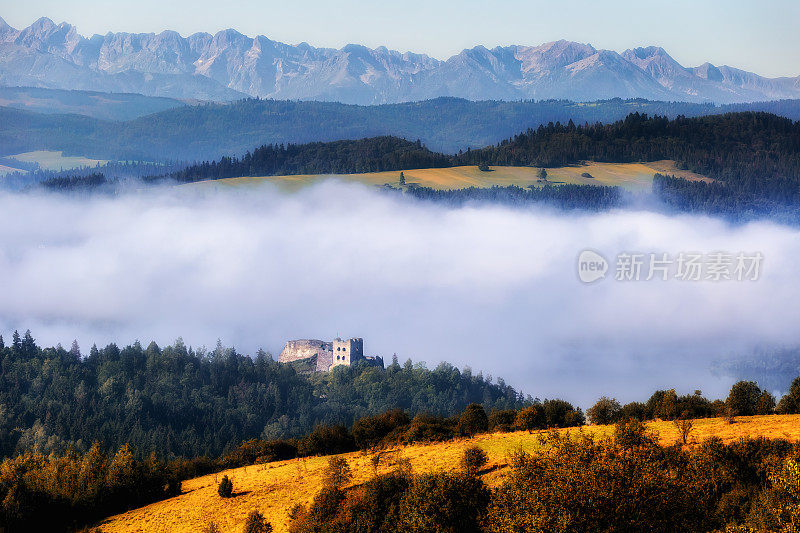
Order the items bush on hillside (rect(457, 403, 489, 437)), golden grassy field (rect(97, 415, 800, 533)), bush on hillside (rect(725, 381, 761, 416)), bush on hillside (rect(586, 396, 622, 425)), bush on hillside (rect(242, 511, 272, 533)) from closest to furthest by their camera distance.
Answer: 1. bush on hillside (rect(242, 511, 272, 533))
2. golden grassy field (rect(97, 415, 800, 533))
3. bush on hillside (rect(725, 381, 761, 416))
4. bush on hillside (rect(586, 396, 622, 425))
5. bush on hillside (rect(457, 403, 489, 437))

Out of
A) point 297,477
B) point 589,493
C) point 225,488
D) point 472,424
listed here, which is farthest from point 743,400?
point 225,488

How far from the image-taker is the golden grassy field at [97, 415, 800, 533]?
76688 millimetres

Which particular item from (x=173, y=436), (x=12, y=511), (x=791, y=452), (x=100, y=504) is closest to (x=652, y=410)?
(x=791, y=452)

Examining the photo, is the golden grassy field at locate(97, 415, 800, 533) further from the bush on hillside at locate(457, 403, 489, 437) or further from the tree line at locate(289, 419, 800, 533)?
the tree line at locate(289, 419, 800, 533)

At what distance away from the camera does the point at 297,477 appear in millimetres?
84312

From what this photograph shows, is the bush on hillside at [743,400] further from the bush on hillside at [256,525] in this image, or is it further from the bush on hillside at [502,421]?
the bush on hillside at [256,525]

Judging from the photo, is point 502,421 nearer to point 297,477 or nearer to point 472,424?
point 472,424

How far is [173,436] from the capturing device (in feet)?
581

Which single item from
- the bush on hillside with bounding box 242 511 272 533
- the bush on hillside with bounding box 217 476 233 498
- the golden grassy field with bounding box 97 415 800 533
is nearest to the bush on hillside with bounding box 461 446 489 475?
the golden grassy field with bounding box 97 415 800 533

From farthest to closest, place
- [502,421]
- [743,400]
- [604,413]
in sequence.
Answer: [502,421] < [604,413] < [743,400]

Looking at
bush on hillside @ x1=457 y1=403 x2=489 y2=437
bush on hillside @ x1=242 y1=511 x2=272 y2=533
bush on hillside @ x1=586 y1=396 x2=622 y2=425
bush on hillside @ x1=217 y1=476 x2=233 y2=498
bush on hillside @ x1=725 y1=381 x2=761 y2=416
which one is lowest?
bush on hillside @ x1=217 y1=476 x2=233 y2=498

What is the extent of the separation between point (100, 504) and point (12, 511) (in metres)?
7.39

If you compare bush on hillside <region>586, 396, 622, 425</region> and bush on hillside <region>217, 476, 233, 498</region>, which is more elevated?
bush on hillside <region>586, 396, 622, 425</region>

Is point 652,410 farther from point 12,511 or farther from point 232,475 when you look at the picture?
point 12,511
